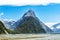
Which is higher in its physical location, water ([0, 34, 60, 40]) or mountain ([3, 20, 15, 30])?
mountain ([3, 20, 15, 30])

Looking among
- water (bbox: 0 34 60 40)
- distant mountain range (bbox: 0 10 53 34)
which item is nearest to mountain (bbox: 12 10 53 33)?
distant mountain range (bbox: 0 10 53 34)

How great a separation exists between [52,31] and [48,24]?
28 cm

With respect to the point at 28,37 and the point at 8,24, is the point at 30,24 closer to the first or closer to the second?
the point at 28,37

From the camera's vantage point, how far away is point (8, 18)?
7754mm

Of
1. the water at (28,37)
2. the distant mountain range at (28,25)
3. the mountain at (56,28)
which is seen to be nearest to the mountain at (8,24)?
the distant mountain range at (28,25)

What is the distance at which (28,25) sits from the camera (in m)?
7.69

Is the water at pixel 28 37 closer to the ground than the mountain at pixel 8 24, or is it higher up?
closer to the ground

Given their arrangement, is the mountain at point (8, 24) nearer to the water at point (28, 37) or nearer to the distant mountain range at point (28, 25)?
the distant mountain range at point (28, 25)

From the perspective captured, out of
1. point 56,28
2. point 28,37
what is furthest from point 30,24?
point 56,28

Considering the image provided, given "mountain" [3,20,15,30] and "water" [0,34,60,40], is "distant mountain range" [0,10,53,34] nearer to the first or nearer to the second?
"mountain" [3,20,15,30]

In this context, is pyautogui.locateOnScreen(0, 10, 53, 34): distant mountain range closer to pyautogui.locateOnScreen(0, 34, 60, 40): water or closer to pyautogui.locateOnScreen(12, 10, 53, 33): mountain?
pyautogui.locateOnScreen(12, 10, 53, 33): mountain

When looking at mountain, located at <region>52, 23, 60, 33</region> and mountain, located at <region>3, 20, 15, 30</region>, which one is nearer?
mountain, located at <region>52, 23, 60, 33</region>

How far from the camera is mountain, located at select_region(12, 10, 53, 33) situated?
7.66m

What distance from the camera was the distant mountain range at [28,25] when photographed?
25.1 feet
